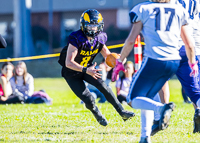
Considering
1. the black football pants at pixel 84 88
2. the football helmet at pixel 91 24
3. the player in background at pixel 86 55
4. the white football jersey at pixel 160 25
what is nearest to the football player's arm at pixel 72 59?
the player in background at pixel 86 55

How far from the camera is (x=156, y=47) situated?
3855 millimetres

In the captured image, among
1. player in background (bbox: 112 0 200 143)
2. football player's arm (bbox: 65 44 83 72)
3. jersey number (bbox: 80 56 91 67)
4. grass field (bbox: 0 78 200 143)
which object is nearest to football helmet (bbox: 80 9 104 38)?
football player's arm (bbox: 65 44 83 72)

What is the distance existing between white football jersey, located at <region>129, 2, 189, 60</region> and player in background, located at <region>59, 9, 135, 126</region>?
125 centimetres

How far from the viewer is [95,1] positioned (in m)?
25.9

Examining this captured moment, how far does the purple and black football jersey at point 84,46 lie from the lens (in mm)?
5020

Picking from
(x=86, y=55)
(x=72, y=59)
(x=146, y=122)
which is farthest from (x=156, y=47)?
(x=86, y=55)

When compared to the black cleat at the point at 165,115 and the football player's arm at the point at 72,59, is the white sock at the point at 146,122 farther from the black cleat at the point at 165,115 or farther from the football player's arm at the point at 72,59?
the football player's arm at the point at 72,59

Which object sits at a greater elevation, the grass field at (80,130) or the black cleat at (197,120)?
the black cleat at (197,120)

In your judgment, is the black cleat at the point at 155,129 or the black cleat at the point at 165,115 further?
the black cleat at the point at 155,129

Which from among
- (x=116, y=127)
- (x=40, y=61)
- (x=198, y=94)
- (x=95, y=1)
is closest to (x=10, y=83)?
(x=116, y=127)

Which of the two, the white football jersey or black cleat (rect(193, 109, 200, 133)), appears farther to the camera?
black cleat (rect(193, 109, 200, 133))

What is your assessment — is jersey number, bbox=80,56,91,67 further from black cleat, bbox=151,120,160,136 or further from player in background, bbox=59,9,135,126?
black cleat, bbox=151,120,160,136

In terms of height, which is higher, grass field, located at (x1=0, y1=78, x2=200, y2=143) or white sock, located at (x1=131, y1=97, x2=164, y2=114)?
white sock, located at (x1=131, y1=97, x2=164, y2=114)

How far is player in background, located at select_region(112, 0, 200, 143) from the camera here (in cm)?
380
